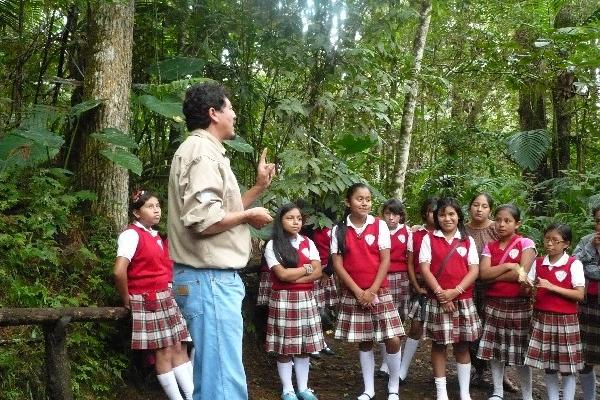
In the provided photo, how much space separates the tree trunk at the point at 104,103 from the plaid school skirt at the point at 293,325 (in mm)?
1543

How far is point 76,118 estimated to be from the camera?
4.92 m

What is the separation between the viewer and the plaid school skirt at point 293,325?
4.60 m

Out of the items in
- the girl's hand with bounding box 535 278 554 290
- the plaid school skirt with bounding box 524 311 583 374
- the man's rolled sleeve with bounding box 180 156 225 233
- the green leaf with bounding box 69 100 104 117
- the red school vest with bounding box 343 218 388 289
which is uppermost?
the green leaf with bounding box 69 100 104 117

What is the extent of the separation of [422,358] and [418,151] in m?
7.31

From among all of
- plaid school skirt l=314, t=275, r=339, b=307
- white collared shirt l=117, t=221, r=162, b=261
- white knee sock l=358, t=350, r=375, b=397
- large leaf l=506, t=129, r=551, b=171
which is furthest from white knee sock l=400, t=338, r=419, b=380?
large leaf l=506, t=129, r=551, b=171

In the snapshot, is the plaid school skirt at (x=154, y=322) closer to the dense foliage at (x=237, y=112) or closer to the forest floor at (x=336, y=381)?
the dense foliage at (x=237, y=112)

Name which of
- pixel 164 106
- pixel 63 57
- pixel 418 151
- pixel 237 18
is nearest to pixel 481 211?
pixel 164 106

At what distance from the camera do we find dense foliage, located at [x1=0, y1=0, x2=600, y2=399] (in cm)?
424

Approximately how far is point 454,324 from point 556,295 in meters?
0.79

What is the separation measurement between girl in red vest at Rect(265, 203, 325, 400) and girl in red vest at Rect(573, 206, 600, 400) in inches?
79.3

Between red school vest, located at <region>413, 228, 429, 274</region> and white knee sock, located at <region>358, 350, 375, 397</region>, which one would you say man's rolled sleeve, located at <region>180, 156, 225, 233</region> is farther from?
red school vest, located at <region>413, 228, 429, 274</region>

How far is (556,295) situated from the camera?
4156mm

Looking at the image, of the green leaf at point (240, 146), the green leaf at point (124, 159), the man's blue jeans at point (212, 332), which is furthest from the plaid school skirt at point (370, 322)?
the man's blue jeans at point (212, 332)

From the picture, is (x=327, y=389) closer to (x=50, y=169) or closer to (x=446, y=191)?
(x=50, y=169)
